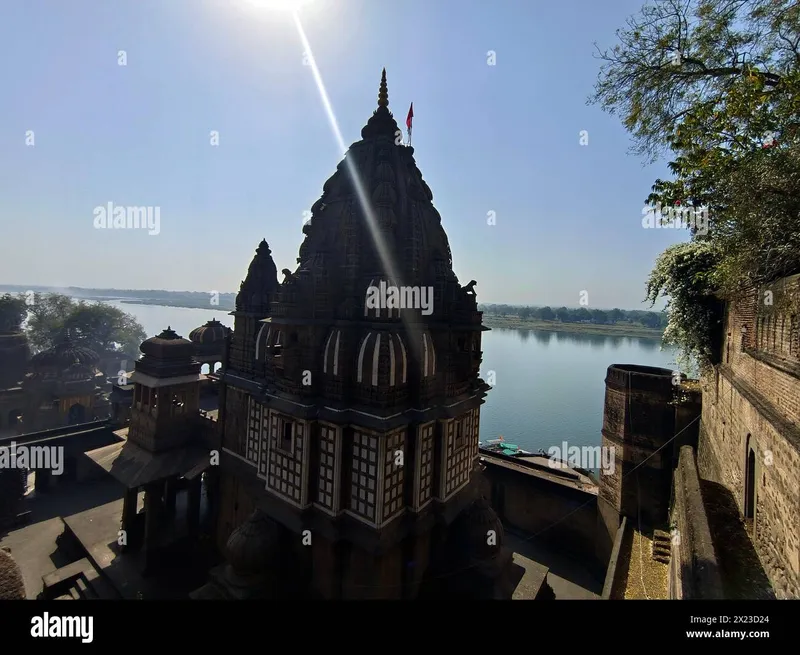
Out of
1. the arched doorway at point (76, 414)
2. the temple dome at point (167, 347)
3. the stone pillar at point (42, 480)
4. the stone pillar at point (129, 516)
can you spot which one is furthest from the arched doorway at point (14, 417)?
the stone pillar at point (129, 516)

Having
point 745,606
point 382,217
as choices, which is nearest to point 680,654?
point 745,606

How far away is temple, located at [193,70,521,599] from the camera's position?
7.68 meters

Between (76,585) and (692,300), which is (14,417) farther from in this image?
(692,300)

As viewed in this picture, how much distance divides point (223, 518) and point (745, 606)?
12.1 m

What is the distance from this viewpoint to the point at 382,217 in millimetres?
8656

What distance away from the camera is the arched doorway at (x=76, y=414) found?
26469mm

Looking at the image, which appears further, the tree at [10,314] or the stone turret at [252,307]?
the tree at [10,314]

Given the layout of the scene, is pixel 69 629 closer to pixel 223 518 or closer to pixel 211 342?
pixel 223 518

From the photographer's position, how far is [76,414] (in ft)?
87.7

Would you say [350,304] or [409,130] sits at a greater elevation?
[409,130]

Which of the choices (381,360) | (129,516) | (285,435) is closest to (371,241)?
(381,360)

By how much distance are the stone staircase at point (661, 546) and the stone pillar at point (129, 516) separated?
17658 millimetres

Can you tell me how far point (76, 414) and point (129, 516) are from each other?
21.2m

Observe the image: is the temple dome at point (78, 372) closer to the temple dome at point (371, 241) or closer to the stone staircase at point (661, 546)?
the temple dome at point (371, 241)
